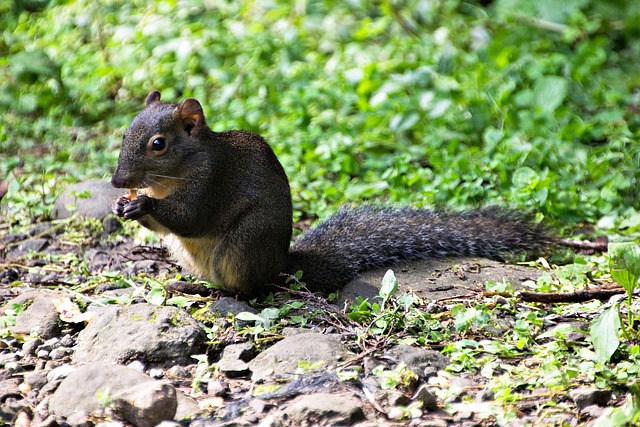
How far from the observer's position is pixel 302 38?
27.7ft

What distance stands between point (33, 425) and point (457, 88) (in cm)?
472

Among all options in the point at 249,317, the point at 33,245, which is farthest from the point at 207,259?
the point at 33,245

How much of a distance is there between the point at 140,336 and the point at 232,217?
84cm

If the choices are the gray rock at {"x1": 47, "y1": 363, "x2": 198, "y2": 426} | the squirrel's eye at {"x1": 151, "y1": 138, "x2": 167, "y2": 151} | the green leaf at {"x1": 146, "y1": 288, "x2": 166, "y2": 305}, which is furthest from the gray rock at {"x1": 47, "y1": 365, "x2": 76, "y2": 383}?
the squirrel's eye at {"x1": 151, "y1": 138, "x2": 167, "y2": 151}

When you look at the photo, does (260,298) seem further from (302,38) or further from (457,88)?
(302,38)

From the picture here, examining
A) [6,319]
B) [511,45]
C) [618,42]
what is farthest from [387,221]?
[618,42]

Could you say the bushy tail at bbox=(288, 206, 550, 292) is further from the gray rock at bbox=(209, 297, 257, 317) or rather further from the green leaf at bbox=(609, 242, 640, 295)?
the green leaf at bbox=(609, 242, 640, 295)

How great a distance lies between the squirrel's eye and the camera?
4168 millimetres

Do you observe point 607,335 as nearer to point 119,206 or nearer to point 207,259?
point 207,259

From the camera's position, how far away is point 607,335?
3307 millimetres

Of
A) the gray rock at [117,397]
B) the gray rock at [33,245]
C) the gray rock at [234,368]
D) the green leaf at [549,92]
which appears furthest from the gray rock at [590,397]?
the green leaf at [549,92]

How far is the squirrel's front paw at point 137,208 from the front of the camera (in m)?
4.05

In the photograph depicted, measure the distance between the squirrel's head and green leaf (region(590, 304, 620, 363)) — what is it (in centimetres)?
204

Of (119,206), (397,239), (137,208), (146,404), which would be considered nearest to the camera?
(146,404)
